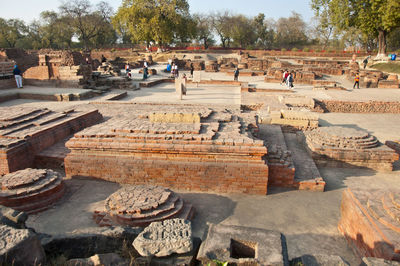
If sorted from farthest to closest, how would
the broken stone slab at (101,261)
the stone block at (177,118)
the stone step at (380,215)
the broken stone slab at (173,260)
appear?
1. the stone block at (177,118)
2. the stone step at (380,215)
3. the broken stone slab at (173,260)
4. the broken stone slab at (101,261)

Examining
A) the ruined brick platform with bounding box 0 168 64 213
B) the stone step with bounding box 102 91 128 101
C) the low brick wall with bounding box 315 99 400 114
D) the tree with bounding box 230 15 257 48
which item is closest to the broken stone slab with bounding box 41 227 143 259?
the ruined brick platform with bounding box 0 168 64 213

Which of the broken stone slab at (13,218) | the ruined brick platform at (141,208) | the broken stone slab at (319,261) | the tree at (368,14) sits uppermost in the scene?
the tree at (368,14)

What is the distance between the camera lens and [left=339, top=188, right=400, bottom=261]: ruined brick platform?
2.75 metres

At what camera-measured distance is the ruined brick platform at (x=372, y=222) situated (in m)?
2.75

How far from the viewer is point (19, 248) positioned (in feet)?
6.98

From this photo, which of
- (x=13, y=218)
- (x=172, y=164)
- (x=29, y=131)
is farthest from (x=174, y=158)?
(x=29, y=131)

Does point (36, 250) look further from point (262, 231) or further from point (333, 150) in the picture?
point (333, 150)

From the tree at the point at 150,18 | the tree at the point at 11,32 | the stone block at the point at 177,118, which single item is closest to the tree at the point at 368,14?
the tree at the point at 150,18

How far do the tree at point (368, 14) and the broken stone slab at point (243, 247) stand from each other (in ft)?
76.6

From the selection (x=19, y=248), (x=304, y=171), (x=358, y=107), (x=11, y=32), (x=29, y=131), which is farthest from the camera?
(x=11, y=32)

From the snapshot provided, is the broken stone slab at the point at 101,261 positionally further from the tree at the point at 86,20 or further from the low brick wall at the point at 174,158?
the tree at the point at 86,20

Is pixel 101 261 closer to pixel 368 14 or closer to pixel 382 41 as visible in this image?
pixel 368 14

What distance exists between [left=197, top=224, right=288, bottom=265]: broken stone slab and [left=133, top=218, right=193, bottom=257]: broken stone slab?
0.17 m

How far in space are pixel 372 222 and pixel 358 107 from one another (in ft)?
30.2
